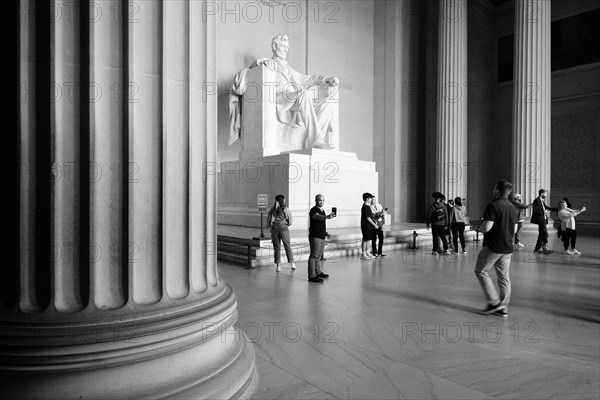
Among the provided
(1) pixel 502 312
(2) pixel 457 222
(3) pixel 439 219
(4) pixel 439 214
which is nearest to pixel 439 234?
(3) pixel 439 219

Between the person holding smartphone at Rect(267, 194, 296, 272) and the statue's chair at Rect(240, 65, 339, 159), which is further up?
the statue's chair at Rect(240, 65, 339, 159)

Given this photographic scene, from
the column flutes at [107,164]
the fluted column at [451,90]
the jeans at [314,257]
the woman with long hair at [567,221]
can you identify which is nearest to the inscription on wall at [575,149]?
the fluted column at [451,90]

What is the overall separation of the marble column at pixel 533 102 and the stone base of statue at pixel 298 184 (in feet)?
20.2

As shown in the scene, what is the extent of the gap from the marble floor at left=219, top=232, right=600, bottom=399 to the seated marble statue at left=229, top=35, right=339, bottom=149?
19.6 ft

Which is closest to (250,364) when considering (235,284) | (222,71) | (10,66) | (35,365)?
(35,365)

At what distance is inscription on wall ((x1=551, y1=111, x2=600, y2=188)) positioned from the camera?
18.5 metres

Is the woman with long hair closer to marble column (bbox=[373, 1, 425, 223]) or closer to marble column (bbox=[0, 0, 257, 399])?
marble column (bbox=[373, 1, 425, 223])

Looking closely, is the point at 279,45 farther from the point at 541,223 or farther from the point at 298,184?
the point at 541,223

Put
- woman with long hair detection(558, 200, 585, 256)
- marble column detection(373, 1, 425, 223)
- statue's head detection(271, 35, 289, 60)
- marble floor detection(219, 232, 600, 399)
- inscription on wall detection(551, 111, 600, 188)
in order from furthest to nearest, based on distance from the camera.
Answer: inscription on wall detection(551, 111, 600, 188) < marble column detection(373, 1, 425, 223) < statue's head detection(271, 35, 289, 60) < woman with long hair detection(558, 200, 585, 256) < marble floor detection(219, 232, 600, 399)

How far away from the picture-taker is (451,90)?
635 inches

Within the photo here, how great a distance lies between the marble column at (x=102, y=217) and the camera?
193 centimetres

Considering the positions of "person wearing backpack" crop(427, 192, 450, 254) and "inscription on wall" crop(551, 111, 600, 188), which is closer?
"person wearing backpack" crop(427, 192, 450, 254)

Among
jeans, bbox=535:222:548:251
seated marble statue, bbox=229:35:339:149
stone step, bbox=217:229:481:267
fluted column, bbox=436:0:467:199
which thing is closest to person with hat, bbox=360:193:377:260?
stone step, bbox=217:229:481:267

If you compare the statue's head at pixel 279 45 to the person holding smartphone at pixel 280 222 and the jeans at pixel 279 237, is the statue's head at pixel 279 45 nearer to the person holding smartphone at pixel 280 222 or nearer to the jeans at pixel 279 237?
the person holding smartphone at pixel 280 222
